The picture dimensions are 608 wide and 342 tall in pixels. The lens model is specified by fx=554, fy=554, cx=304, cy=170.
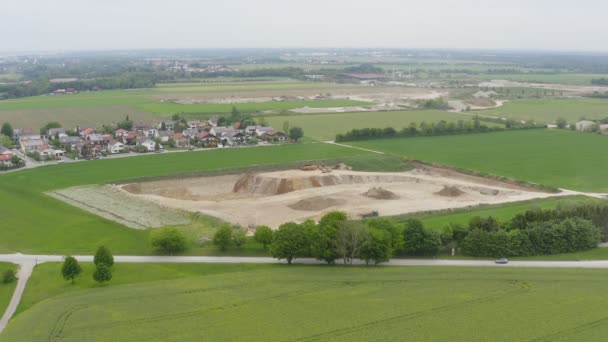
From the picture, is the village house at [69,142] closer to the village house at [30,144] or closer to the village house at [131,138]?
the village house at [30,144]

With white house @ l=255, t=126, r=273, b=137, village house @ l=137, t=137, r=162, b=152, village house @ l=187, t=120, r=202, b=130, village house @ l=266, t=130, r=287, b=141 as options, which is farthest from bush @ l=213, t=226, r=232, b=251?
village house @ l=187, t=120, r=202, b=130

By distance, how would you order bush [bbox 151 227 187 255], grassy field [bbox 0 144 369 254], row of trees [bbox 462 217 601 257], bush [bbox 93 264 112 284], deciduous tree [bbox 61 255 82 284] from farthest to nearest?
grassy field [bbox 0 144 369 254] < bush [bbox 151 227 187 255] < row of trees [bbox 462 217 601 257] < deciduous tree [bbox 61 255 82 284] < bush [bbox 93 264 112 284]

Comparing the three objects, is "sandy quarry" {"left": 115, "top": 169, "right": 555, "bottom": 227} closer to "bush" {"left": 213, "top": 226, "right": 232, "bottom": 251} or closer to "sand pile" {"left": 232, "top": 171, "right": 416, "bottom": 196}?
"sand pile" {"left": 232, "top": 171, "right": 416, "bottom": 196}

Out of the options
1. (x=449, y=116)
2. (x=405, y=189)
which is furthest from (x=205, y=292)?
(x=449, y=116)

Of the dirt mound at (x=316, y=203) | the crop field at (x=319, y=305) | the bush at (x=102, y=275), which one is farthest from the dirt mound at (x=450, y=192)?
the bush at (x=102, y=275)

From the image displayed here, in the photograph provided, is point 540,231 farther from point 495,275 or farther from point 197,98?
point 197,98

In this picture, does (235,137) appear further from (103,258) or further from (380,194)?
(103,258)
